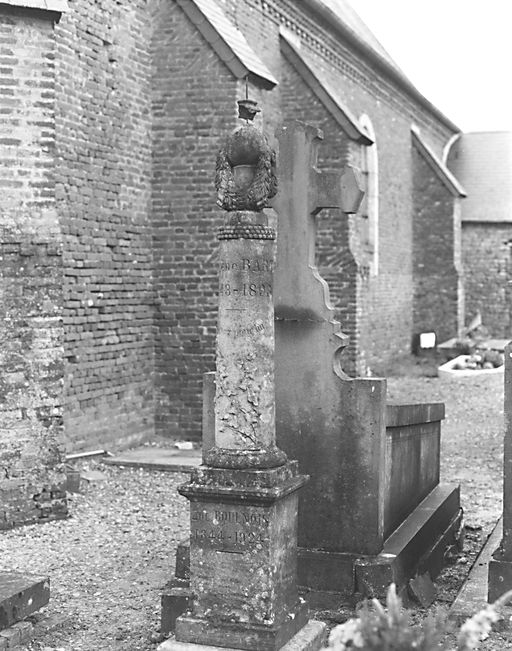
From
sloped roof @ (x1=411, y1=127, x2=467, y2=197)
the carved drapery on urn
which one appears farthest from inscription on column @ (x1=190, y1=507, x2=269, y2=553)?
sloped roof @ (x1=411, y1=127, x2=467, y2=197)

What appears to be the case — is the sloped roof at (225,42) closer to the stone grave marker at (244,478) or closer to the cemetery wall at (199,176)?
the cemetery wall at (199,176)

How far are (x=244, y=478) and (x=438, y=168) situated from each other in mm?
19494

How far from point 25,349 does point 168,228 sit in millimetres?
4168

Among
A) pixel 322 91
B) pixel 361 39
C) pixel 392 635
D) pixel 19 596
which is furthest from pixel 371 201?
pixel 392 635

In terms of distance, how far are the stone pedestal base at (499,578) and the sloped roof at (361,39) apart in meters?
11.6

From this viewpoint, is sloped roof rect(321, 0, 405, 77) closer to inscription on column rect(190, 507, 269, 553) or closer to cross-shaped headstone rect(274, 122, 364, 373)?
cross-shaped headstone rect(274, 122, 364, 373)

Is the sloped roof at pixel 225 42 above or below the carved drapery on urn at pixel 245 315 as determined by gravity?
above

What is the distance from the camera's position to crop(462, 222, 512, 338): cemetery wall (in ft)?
86.8

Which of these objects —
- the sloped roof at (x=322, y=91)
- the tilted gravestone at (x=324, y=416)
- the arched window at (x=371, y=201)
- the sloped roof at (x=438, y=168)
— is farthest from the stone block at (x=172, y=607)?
the sloped roof at (x=438, y=168)

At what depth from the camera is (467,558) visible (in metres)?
7.11

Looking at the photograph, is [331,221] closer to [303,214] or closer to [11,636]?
[303,214]

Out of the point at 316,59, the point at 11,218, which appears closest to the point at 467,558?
the point at 11,218

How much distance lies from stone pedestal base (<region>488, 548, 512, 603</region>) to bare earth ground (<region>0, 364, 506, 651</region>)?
0.27 metres

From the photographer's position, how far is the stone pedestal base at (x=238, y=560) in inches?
180
